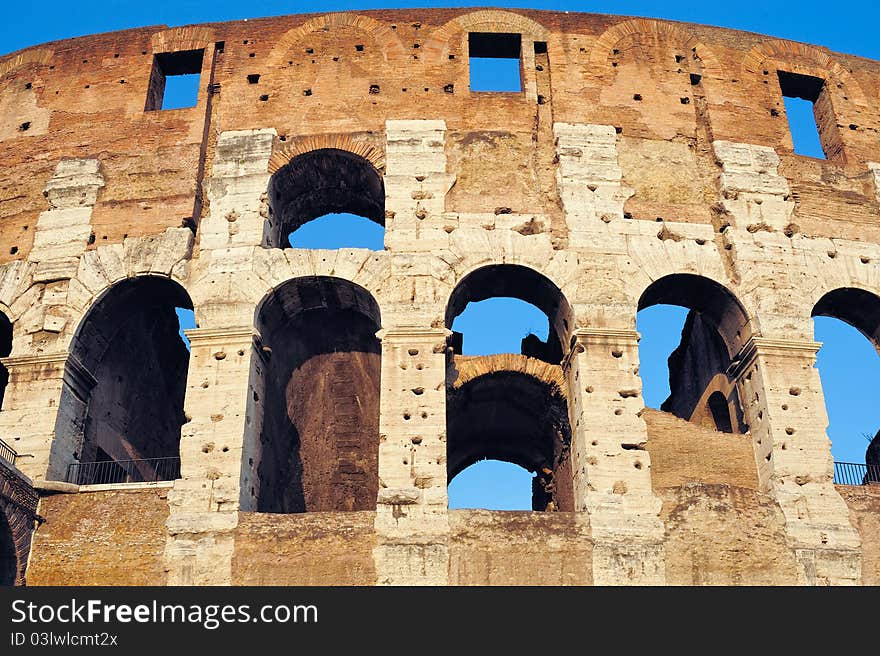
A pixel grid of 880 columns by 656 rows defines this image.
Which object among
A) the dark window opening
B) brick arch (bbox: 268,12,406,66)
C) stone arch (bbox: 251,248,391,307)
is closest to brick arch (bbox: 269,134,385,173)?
stone arch (bbox: 251,248,391,307)

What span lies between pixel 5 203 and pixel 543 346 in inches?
321

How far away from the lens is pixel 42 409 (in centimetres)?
1294

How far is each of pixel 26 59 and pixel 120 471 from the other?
6.67m

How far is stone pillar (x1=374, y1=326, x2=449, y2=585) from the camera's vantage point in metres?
11.6

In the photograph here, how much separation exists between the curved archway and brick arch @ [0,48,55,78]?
771 centimetres

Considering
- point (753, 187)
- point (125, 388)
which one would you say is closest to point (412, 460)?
point (125, 388)

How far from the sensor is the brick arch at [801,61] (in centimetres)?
1616
